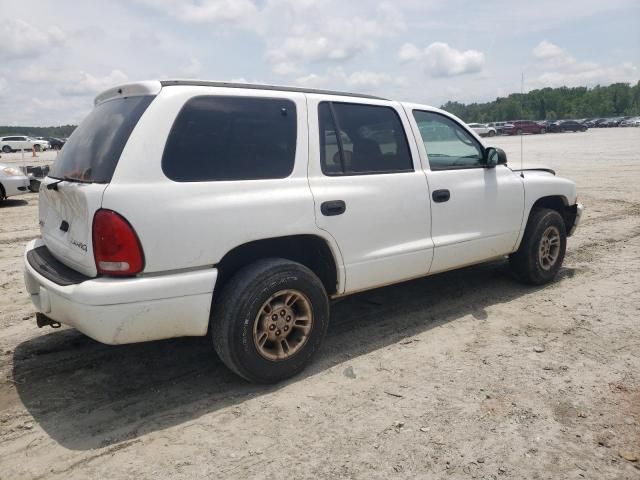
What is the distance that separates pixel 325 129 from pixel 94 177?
1552mm

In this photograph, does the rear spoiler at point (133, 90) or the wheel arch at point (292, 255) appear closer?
the rear spoiler at point (133, 90)

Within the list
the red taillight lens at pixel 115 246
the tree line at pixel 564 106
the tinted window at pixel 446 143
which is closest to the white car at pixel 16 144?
the tinted window at pixel 446 143

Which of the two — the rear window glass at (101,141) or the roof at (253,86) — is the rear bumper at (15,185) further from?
the roof at (253,86)

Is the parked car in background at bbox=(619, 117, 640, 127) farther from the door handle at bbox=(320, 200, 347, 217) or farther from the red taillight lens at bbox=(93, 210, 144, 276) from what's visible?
the red taillight lens at bbox=(93, 210, 144, 276)

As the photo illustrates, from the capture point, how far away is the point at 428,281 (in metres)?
5.60

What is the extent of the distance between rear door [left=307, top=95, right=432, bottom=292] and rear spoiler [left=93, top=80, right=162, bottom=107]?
3.42ft

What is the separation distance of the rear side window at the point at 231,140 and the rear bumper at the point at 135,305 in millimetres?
599

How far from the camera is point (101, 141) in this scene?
10.3ft

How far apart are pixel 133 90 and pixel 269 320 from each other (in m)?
1.66


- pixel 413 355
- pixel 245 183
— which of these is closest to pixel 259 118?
pixel 245 183

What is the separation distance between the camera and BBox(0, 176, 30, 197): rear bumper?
37.5 feet

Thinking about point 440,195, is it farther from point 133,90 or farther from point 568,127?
point 568,127

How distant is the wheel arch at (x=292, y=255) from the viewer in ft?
11.0

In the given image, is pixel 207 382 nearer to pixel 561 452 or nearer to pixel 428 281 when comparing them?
pixel 561 452
